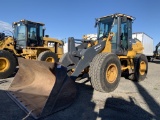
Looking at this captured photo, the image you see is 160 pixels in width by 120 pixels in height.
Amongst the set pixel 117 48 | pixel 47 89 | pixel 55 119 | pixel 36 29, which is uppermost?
pixel 36 29

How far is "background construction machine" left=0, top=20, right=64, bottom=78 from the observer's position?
988cm

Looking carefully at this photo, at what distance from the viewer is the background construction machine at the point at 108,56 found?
572cm

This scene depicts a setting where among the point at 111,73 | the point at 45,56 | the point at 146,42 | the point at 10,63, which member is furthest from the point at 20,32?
the point at 146,42

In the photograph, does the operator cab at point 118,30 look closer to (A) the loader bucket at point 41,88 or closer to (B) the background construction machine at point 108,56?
(B) the background construction machine at point 108,56

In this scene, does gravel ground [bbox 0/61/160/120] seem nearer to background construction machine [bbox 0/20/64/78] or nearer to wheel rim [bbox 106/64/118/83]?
wheel rim [bbox 106/64/118/83]

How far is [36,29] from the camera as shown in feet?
37.0

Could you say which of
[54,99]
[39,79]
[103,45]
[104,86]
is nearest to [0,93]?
[39,79]

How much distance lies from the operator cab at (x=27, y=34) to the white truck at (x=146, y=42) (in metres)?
11.7

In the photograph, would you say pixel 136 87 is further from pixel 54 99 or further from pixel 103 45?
pixel 54 99

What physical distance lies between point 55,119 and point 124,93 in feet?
9.26

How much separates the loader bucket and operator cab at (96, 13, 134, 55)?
2926 millimetres

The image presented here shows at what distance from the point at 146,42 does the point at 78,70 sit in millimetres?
17555

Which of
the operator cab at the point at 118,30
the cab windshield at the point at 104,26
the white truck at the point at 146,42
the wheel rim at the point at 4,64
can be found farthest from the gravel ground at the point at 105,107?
→ the white truck at the point at 146,42

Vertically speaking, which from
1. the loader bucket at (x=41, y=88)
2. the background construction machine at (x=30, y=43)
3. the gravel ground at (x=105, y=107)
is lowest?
the gravel ground at (x=105, y=107)
